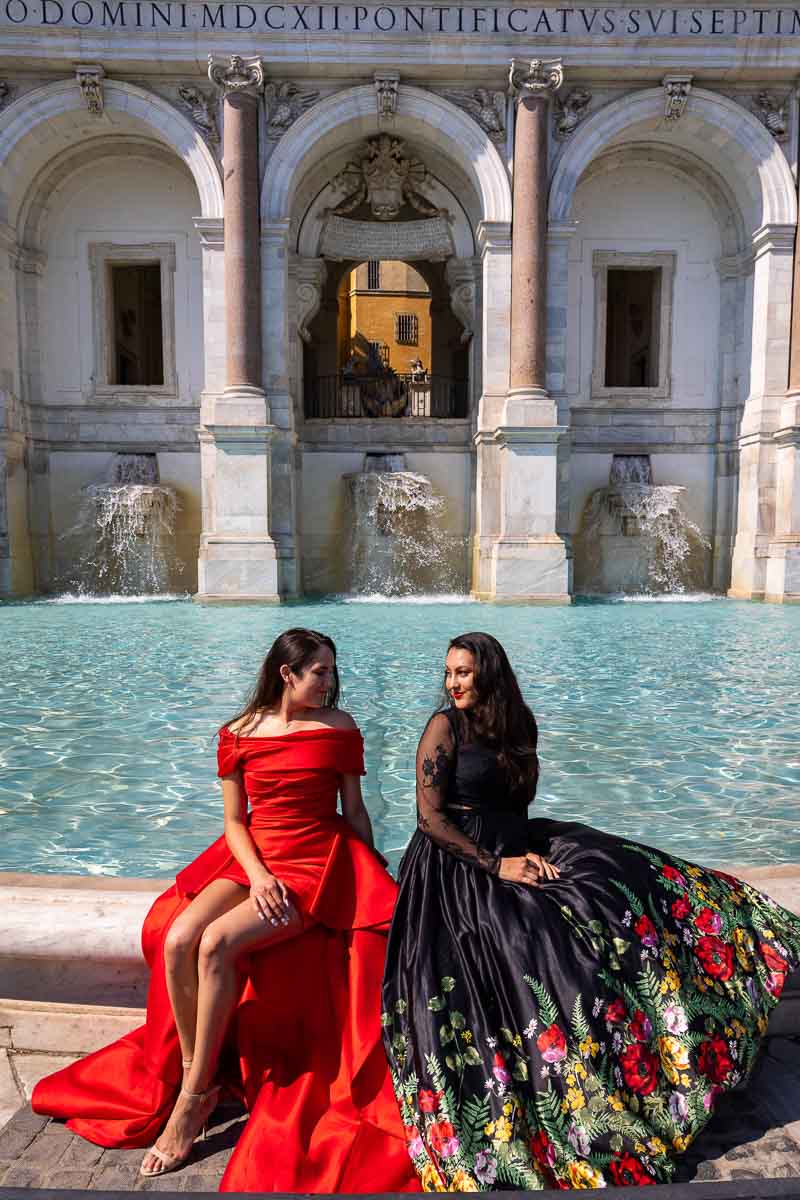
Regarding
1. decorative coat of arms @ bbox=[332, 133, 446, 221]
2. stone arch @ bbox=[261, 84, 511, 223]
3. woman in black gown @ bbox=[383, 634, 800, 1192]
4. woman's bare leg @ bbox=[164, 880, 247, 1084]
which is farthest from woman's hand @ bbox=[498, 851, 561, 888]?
decorative coat of arms @ bbox=[332, 133, 446, 221]

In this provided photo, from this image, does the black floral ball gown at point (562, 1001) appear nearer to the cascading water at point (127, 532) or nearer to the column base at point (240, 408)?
the column base at point (240, 408)

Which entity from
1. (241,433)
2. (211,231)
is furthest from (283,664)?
(211,231)

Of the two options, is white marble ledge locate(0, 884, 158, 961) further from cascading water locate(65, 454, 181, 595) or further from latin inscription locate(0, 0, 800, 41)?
latin inscription locate(0, 0, 800, 41)

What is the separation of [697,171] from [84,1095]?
1715cm

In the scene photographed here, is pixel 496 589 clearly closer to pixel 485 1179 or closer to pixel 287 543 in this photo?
pixel 287 543

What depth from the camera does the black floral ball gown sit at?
187cm

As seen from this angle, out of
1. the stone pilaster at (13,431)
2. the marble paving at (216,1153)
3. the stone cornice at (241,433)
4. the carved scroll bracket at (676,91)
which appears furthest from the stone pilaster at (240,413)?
the marble paving at (216,1153)

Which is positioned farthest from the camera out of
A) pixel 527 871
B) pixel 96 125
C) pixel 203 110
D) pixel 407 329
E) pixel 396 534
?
pixel 407 329

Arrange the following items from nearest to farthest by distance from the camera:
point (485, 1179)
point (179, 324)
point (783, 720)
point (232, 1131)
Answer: point (485, 1179)
point (232, 1131)
point (783, 720)
point (179, 324)

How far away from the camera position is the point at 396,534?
1573cm

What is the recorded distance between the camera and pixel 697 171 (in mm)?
15266

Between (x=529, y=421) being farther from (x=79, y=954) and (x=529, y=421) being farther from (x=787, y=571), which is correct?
(x=79, y=954)

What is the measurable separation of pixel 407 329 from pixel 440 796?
121 ft

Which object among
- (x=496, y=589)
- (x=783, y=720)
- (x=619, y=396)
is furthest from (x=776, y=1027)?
(x=619, y=396)
